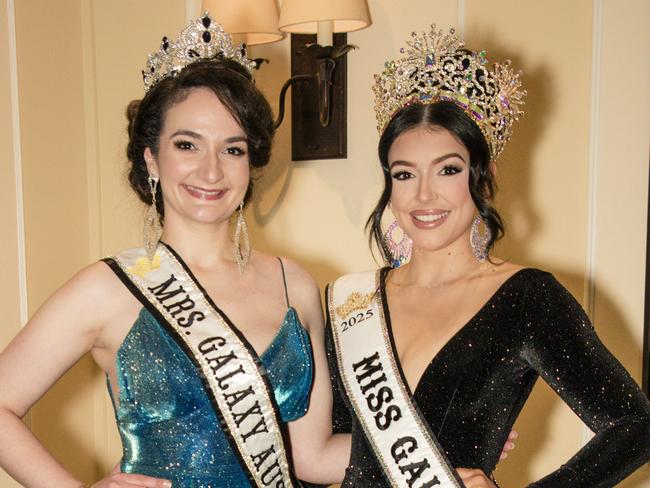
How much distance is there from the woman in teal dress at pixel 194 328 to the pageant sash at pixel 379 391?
74mm

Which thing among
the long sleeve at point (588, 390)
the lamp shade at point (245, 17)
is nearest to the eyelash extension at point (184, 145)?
the long sleeve at point (588, 390)

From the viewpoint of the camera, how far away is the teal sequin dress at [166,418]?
1650 millimetres

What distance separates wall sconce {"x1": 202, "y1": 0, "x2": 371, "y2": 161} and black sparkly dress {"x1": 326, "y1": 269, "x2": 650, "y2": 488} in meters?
1.14

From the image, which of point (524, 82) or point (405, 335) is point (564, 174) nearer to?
point (524, 82)

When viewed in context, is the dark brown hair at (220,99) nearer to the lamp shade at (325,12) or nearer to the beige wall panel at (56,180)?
the lamp shade at (325,12)

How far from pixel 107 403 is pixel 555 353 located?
2125 mm

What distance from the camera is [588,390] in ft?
4.76

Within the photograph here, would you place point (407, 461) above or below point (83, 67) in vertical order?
below

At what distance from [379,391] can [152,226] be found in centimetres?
58

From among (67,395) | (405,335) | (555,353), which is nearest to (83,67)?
(67,395)

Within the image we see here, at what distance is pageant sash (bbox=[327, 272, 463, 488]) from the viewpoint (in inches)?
62.4

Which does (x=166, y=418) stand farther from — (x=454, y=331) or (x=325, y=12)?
(x=325, y=12)

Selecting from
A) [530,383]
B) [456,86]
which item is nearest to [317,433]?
[530,383]

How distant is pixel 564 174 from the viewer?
242 centimetres
